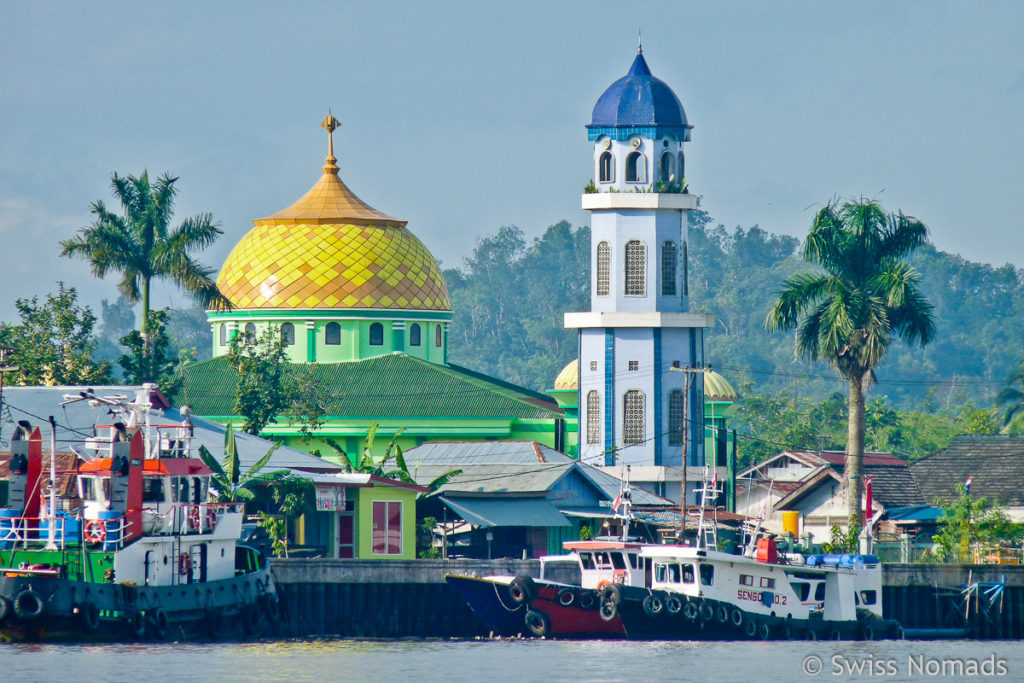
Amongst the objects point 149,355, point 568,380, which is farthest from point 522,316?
point 149,355

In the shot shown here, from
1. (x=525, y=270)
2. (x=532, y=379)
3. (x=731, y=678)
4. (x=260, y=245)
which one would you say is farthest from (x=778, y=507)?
(x=525, y=270)

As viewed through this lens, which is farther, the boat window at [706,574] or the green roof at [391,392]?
the green roof at [391,392]

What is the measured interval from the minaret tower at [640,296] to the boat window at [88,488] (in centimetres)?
2701

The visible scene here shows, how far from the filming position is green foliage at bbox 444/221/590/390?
182000 millimetres

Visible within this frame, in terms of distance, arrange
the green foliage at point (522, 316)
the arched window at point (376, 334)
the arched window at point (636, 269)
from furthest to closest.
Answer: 1. the green foliage at point (522, 316)
2. the arched window at point (376, 334)
3. the arched window at point (636, 269)

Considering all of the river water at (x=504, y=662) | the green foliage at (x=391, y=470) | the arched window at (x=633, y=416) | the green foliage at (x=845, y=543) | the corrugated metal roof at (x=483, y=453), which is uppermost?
the arched window at (x=633, y=416)

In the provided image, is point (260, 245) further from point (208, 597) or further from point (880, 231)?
point (208, 597)

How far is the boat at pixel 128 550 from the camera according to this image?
49.6m

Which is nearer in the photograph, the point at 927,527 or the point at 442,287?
the point at 927,527

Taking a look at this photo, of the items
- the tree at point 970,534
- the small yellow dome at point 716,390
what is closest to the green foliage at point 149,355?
the tree at point 970,534

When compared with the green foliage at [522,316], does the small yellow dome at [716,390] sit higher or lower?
lower

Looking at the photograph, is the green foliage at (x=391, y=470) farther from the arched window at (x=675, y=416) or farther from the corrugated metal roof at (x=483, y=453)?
the arched window at (x=675, y=416)

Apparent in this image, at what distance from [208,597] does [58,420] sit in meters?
11.8

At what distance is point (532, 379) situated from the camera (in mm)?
175625
